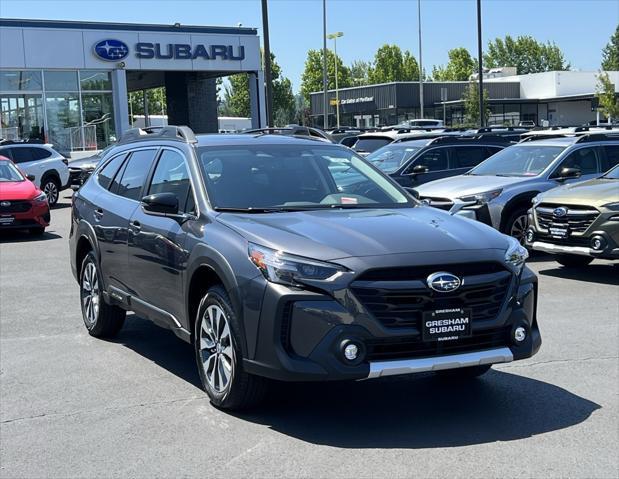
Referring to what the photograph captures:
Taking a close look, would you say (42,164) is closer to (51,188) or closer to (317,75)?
(51,188)

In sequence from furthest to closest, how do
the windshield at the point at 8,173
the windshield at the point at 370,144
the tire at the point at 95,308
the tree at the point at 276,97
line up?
1. the tree at the point at 276,97
2. the windshield at the point at 370,144
3. the windshield at the point at 8,173
4. the tire at the point at 95,308

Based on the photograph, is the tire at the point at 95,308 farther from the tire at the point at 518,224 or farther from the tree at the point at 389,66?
the tree at the point at 389,66

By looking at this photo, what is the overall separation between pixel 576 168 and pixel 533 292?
8308mm

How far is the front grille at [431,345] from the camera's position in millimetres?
4926

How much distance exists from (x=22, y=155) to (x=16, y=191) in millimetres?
7416

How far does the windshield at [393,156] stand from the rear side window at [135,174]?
8.49m

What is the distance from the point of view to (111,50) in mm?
36625

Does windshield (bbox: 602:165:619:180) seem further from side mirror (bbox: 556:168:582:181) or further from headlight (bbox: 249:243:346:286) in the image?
headlight (bbox: 249:243:346:286)

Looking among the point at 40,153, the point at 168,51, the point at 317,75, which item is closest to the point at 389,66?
the point at 317,75

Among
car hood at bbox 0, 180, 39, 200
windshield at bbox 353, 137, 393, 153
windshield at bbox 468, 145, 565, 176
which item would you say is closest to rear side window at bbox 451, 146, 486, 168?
windshield at bbox 468, 145, 565, 176

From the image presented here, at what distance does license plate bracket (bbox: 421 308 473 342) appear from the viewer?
16.3ft

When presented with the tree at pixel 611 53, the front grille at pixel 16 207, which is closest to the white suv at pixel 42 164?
the front grille at pixel 16 207

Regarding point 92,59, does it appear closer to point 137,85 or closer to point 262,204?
point 137,85

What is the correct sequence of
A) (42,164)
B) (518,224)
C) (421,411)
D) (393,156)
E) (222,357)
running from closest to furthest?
(222,357) → (421,411) → (518,224) → (393,156) → (42,164)
